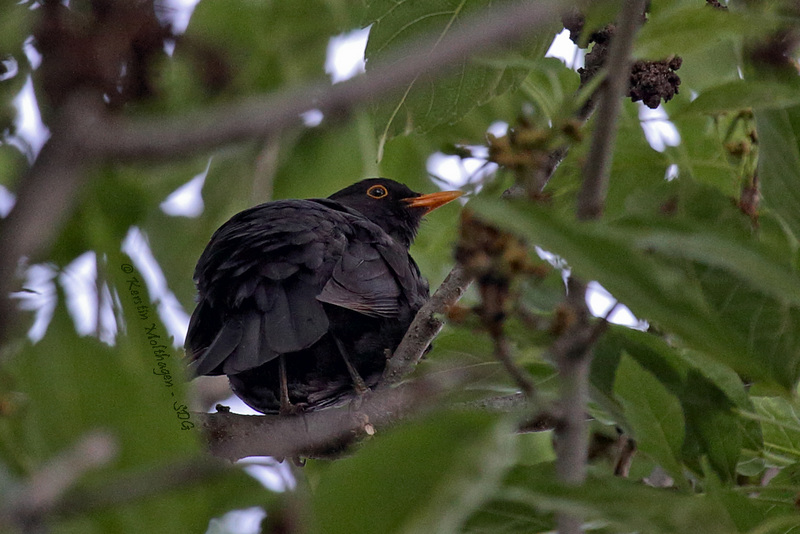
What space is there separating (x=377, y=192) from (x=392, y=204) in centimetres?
14

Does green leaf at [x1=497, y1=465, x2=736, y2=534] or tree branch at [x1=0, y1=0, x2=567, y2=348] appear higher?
tree branch at [x1=0, y1=0, x2=567, y2=348]

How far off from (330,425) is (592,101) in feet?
4.89

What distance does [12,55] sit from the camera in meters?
2.52

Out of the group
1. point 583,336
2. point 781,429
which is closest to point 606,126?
point 583,336

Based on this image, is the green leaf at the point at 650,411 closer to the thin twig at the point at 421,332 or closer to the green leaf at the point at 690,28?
the green leaf at the point at 690,28

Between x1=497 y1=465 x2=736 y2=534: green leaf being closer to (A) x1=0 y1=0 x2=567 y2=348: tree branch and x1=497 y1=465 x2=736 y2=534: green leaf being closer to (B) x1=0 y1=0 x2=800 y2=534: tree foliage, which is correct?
(B) x1=0 y1=0 x2=800 y2=534: tree foliage

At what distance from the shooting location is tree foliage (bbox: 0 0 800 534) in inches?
51.2

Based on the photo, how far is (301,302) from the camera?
4078 millimetres

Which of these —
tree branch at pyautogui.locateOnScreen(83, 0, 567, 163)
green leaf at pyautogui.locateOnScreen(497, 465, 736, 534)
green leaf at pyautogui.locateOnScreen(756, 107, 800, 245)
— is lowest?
green leaf at pyautogui.locateOnScreen(497, 465, 736, 534)

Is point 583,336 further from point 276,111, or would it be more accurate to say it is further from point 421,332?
point 421,332

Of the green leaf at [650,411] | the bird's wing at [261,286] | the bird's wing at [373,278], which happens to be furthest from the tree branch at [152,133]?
the bird's wing at [373,278]

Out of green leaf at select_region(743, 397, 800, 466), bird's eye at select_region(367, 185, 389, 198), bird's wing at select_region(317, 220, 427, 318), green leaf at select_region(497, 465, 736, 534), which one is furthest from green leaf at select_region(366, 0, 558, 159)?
bird's eye at select_region(367, 185, 389, 198)

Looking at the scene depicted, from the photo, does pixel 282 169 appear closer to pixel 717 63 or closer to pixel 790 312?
pixel 717 63

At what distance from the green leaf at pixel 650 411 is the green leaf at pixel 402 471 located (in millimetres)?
699
